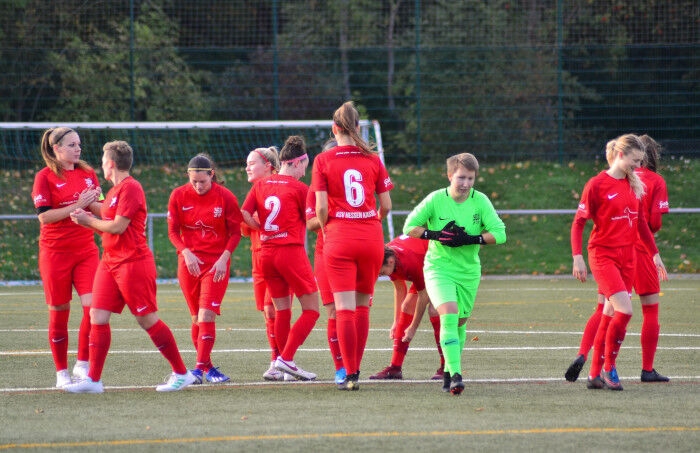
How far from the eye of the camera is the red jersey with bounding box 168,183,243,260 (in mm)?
8904

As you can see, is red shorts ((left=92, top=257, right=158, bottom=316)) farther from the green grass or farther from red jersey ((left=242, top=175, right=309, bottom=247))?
the green grass

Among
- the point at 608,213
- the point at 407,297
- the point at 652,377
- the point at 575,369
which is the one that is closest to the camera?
the point at 608,213

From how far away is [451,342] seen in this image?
789 centimetres

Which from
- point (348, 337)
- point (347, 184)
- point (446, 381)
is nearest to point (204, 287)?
point (348, 337)

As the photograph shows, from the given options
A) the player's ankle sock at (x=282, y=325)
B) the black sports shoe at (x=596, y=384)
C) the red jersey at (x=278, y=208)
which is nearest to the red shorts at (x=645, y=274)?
the black sports shoe at (x=596, y=384)

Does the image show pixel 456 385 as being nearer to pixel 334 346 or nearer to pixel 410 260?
pixel 334 346

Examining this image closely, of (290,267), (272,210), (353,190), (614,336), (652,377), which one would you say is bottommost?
(652,377)

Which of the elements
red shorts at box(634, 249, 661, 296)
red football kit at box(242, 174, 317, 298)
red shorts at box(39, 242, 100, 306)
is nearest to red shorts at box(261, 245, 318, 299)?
red football kit at box(242, 174, 317, 298)

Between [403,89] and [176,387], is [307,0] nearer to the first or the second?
[403,89]

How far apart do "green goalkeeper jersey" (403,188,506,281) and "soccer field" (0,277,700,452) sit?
34.7 inches

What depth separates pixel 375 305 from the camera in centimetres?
1505

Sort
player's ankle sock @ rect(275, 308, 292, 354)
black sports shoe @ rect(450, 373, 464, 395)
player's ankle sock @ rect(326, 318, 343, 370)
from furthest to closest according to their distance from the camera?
player's ankle sock @ rect(275, 308, 292, 354) → player's ankle sock @ rect(326, 318, 343, 370) → black sports shoe @ rect(450, 373, 464, 395)

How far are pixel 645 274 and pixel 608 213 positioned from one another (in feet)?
2.44

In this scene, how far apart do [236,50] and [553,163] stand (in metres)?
7.02
